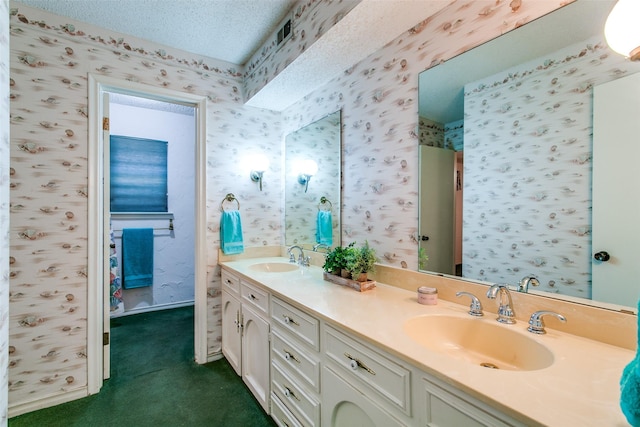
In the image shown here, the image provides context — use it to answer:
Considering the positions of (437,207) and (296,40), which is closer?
(437,207)

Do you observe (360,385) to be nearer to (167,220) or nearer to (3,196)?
(3,196)

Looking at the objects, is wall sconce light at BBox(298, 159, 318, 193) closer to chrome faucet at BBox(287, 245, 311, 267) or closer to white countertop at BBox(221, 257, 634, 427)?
chrome faucet at BBox(287, 245, 311, 267)

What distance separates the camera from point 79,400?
1.87 m

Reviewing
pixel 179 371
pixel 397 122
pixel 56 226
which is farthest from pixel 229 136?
pixel 179 371

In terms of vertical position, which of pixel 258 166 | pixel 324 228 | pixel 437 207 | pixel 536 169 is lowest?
pixel 324 228

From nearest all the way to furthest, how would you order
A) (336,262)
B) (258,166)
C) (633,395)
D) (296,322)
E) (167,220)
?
(633,395), (296,322), (336,262), (258,166), (167,220)

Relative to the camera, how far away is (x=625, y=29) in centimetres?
79

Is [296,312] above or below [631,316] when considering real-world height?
below

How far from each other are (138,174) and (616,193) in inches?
158

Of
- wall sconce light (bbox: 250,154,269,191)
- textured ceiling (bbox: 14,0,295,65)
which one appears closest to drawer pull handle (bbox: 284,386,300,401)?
wall sconce light (bbox: 250,154,269,191)

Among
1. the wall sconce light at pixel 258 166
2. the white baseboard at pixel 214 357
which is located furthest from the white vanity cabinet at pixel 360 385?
the wall sconce light at pixel 258 166

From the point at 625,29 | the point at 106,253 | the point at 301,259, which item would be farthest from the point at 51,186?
the point at 625,29

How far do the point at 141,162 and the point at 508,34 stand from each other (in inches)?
145

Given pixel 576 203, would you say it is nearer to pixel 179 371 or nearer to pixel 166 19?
pixel 166 19
